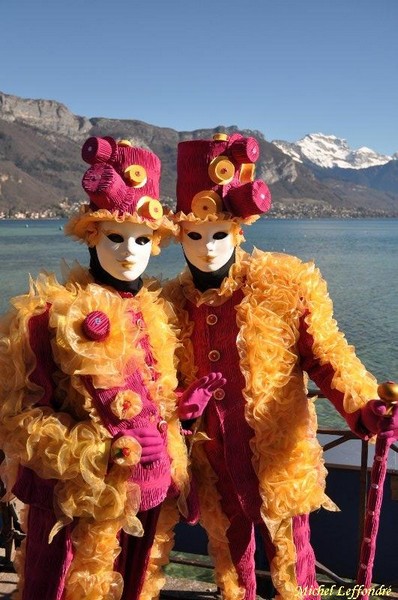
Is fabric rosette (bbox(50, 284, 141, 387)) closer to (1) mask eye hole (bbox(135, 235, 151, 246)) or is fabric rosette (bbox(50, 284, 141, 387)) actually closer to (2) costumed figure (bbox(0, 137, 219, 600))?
(2) costumed figure (bbox(0, 137, 219, 600))

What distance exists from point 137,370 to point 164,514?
26.1 inches

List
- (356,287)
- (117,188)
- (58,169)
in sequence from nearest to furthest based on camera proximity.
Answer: (117,188) → (356,287) → (58,169)

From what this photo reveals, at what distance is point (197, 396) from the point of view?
252 cm

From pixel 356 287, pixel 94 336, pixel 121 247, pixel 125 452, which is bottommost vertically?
pixel 356 287

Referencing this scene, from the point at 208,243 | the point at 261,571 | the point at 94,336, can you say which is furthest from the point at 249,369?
the point at 261,571

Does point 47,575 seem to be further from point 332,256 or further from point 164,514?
point 332,256

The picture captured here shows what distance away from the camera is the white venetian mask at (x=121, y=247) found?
8.04ft

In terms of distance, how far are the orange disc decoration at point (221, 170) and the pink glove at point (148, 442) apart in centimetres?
103

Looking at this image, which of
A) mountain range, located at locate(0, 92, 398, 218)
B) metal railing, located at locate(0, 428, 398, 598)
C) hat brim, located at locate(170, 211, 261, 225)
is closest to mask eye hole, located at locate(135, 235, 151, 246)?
hat brim, located at locate(170, 211, 261, 225)

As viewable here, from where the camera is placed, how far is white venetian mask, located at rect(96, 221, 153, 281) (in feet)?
8.04

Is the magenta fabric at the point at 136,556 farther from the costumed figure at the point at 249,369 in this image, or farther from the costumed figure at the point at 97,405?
the costumed figure at the point at 249,369

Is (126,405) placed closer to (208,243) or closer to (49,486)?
(49,486)

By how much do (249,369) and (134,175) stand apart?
0.89m

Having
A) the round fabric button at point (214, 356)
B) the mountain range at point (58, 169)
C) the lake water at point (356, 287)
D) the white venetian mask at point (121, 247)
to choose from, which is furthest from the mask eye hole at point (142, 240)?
the mountain range at point (58, 169)
